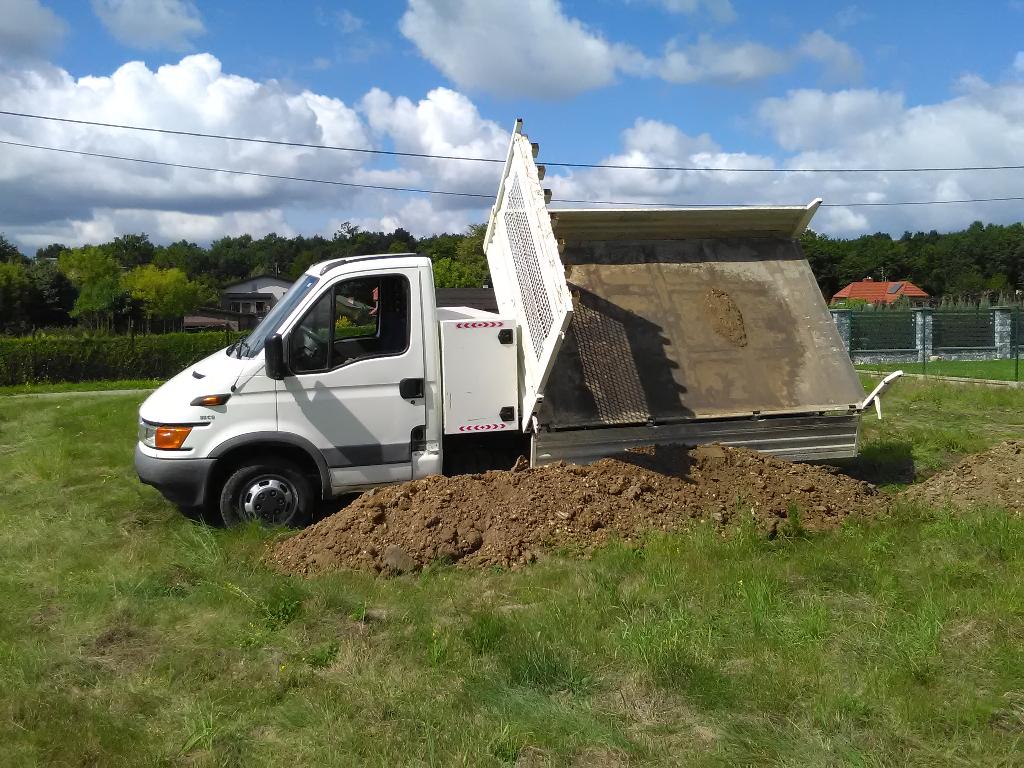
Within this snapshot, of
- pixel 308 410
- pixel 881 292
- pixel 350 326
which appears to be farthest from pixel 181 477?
pixel 881 292

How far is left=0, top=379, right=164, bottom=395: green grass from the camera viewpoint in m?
30.2

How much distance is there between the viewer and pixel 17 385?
3253 centimetres

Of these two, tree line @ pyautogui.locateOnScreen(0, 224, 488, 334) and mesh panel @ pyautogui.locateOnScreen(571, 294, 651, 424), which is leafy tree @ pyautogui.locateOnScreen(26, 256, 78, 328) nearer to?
A: tree line @ pyautogui.locateOnScreen(0, 224, 488, 334)

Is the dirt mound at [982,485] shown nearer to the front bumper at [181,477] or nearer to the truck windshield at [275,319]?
the truck windshield at [275,319]

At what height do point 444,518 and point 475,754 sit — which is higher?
point 444,518

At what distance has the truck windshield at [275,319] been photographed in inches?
299

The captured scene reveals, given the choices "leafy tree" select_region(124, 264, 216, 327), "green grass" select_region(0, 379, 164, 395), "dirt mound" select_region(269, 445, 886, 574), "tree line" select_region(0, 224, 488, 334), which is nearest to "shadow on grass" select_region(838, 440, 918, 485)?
"dirt mound" select_region(269, 445, 886, 574)

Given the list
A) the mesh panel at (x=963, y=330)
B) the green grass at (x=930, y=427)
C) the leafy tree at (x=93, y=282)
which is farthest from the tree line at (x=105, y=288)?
the green grass at (x=930, y=427)

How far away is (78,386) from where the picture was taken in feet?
104

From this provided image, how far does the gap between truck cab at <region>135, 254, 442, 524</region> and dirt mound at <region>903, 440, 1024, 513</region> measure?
4.06m

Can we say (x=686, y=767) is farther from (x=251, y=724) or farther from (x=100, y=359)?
(x=100, y=359)

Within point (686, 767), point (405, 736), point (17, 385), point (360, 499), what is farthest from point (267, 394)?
point (17, 385)

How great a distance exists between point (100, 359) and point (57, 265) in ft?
155

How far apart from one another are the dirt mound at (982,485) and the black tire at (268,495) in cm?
493
